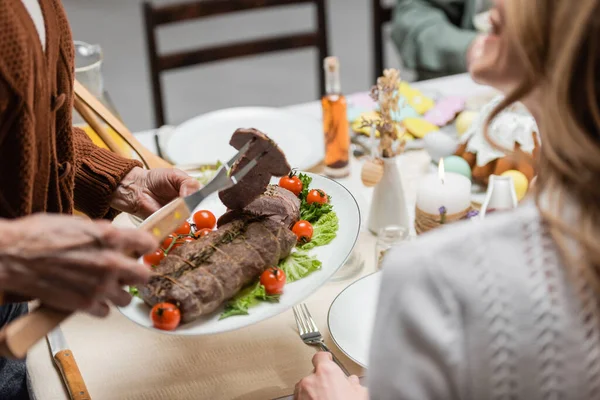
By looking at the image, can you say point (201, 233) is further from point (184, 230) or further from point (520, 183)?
point (520, 183)

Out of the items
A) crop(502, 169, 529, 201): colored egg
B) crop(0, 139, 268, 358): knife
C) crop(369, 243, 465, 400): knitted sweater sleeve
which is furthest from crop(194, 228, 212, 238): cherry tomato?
crop(502, 169, 529, 201): colored egg

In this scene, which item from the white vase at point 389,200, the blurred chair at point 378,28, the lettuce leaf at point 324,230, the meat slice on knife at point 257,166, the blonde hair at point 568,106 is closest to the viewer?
the blonde hair at point 568,106

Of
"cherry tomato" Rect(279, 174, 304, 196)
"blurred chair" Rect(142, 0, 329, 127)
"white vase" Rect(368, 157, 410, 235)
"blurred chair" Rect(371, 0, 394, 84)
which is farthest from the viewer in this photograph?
"blurred chair" Rect(371, 0, 394, 84)

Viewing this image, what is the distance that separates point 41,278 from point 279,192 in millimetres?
568

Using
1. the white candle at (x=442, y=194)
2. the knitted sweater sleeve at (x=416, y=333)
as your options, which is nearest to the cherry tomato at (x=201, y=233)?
the white candle at (x=442, y=194)

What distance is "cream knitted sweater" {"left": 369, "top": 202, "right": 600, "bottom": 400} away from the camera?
662 millimetres

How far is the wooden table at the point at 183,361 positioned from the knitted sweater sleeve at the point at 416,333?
56 cm

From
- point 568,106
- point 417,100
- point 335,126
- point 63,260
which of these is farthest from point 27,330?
point 417,100

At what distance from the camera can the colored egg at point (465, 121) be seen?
73.2 inches

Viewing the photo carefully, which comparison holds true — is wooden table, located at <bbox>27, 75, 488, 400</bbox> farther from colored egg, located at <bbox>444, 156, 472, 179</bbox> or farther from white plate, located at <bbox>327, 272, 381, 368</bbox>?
colored egg, located at <bbox>444, 156, 472, 179</bbox>

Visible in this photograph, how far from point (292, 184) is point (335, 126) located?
40cm

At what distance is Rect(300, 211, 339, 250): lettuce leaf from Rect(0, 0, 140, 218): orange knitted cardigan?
17.1 inches

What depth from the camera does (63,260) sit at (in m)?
0.88

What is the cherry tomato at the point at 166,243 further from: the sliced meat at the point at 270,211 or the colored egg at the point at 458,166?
the colored egg at the point at 458,166
